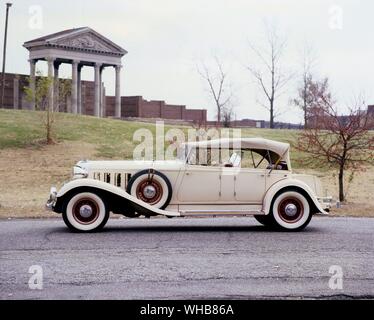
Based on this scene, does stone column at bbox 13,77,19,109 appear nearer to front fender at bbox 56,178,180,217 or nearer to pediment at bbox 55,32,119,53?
pediment at bbox 55,32,119,53

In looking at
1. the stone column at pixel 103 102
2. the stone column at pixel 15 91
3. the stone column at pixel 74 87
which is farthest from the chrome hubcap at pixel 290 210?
the stone column at pixel 103 102

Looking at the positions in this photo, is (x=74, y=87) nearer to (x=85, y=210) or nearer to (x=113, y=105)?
(x=113, y=105)

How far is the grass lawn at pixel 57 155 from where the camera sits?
20045mm

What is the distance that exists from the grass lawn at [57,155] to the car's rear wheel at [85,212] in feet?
→ 14.2

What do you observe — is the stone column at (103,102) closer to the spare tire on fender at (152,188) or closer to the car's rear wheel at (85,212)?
the spare tire on fender at (152,188)

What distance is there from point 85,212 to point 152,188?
1254mm

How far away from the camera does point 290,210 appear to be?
1222 centimetres

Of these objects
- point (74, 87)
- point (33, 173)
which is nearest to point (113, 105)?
point (74, 87)

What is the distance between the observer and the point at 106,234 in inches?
452
